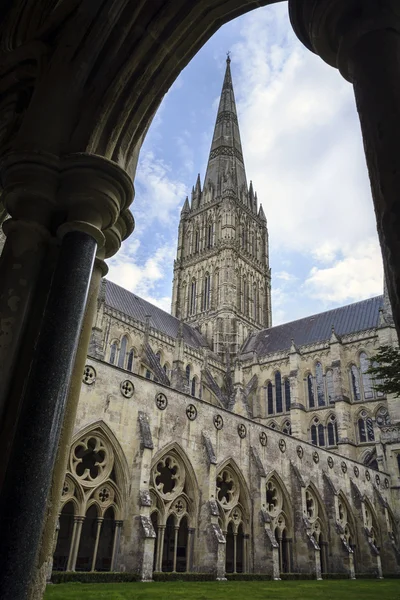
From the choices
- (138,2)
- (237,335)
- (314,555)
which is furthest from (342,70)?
(237,335)

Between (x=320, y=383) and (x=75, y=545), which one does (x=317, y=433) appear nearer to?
(x=320, y=383)

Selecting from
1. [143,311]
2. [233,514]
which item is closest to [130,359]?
[143,311]

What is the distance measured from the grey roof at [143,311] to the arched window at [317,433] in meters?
10.8

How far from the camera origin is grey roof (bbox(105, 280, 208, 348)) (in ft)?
104

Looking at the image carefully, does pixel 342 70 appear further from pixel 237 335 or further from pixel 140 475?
pixel 237 335

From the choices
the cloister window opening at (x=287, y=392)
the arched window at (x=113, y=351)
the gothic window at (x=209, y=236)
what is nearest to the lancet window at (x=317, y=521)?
the arched window at (x=113, y=351)

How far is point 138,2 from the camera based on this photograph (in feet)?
13.4

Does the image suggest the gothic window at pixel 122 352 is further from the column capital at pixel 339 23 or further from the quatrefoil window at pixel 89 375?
the column capital at pixel 339 23

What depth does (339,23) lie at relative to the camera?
8.75 ft

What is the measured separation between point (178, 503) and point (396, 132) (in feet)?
43.4

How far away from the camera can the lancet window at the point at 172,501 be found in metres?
12.6

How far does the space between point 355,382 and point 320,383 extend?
2.67 meters

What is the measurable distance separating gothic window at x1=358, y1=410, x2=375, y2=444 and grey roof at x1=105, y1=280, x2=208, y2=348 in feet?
43.8

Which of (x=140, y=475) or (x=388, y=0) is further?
(x=140, y=475)
